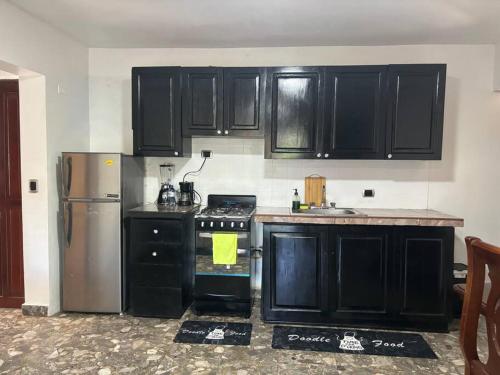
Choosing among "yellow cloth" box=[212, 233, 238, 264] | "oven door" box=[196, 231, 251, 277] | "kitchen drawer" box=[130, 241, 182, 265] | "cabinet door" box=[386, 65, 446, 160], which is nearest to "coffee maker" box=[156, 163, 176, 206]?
"kitchen drawer" box=[130, 241, 182, 265]

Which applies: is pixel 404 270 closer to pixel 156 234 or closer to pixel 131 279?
pixel 156 234

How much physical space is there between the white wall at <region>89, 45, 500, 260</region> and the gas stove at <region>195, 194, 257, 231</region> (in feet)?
0.31

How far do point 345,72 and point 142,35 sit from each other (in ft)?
6.21

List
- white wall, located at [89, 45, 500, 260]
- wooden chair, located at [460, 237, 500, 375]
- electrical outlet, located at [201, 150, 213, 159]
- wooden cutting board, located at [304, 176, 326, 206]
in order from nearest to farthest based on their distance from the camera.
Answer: wooden chair, located at [460, 237, 500, 375] < white wall, located at [89, 45, 500, 260] < wooden cutting board, located at [304, 176, 326, 206] < electrical outlet, located at [201, 150, 213, 159]

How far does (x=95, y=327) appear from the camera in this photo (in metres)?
3.10

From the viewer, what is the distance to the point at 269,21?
3018 millimetres

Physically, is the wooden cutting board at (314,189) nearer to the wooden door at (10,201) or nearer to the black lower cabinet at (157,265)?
the black lower cabinet at (157,265)

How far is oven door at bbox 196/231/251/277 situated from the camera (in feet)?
10.5

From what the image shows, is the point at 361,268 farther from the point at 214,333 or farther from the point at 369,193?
the point at 214,333

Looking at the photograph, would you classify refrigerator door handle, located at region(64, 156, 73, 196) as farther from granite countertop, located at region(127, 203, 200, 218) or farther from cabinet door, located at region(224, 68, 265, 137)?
cabinet door, located at region(224, 68, 265, 137)

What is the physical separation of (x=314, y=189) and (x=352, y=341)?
1432 millimetres

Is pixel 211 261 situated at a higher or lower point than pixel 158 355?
higher

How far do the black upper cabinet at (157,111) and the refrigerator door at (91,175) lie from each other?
388mm

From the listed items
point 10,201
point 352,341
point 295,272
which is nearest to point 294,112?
point 295,272
